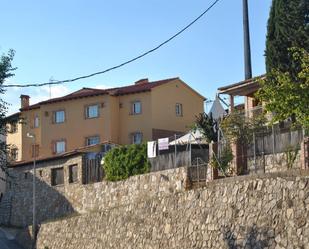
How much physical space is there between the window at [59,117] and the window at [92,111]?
10.8 ft

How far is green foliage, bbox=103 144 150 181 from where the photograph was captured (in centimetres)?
3775

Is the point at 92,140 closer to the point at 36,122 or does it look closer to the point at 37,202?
the point at 36,122

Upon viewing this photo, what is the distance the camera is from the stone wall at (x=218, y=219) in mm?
19219

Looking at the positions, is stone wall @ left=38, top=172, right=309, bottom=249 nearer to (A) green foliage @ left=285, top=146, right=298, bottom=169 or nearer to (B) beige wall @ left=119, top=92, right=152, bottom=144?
(A) green foliage @ left=285, top=146, right=298, bottom=169

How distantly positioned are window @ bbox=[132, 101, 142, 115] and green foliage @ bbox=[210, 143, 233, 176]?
34180 mm

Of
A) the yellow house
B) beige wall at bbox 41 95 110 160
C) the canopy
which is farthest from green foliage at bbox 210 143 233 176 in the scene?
beige wall at bbox 41 95 110 160

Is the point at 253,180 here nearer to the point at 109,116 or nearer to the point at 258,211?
the point at 258,211

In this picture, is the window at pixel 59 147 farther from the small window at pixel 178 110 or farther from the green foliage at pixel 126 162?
the green foliage at pixel 126 162

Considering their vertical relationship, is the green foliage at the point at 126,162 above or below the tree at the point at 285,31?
below

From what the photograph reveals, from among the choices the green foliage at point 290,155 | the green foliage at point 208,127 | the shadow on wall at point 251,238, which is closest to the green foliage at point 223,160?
the green foliage at point 290,155

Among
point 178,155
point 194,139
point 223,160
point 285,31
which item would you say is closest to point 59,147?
point 194,139

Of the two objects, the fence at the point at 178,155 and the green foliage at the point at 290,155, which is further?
the fence at the point at 178,155

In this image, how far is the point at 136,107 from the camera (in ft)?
205

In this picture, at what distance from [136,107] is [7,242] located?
864 inches
